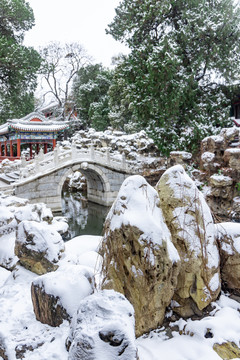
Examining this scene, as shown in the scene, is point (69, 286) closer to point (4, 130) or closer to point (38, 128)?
point (38, 128)

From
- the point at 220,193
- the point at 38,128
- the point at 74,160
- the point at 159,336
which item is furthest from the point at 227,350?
the point at 38,128

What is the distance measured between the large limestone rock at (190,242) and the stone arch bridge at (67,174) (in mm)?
11216

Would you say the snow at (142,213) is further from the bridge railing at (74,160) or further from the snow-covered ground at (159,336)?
the bridge railing at (74,160)

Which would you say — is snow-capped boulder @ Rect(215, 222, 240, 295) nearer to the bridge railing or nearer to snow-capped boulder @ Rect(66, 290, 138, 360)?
snow-capped boulder @ Rect(66, 290, 138, 360)

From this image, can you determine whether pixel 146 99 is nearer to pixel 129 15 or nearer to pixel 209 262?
pixel 129 15

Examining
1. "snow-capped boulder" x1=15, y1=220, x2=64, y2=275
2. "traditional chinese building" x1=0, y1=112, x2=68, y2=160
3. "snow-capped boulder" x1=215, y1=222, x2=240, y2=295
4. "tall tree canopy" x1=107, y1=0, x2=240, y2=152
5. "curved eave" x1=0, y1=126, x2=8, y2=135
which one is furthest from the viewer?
"curved eave" x1=0, y1=126, x2=8, y2=135

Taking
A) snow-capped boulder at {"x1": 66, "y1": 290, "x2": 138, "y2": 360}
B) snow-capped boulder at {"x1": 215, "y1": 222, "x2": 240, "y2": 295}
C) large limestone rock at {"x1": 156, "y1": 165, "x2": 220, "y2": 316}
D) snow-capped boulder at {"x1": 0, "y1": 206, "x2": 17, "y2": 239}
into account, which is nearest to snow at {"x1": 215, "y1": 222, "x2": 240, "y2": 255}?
snow-capped boulder at {"x1": 215, "y1": 222, "x2": 240, "y2": 295}

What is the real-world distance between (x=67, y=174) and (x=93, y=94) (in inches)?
620

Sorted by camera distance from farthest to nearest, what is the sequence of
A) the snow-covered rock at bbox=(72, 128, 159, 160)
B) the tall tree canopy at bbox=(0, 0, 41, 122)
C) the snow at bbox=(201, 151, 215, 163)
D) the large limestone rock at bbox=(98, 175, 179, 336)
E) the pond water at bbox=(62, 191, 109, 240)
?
the snow-covered rock at bbox=(72, 128, 159, 160) → the pond water at bbox=(62, 191, 109, 240) → the snow at bbox=(201, 151, 215, 163) → the tall tree canopy at bbox=(0, 0, 41, 122) → the large limestone rock at bbox=(98, 175, 179, 336)

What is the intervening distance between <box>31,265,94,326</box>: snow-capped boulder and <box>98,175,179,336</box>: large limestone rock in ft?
1.40

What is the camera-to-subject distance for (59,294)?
294cm

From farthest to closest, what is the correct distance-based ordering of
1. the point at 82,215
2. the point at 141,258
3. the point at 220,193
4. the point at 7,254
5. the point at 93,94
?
the point at 93,94, the point at 82,215, the point at 220,193, the point at 7,254, the point at 141,258

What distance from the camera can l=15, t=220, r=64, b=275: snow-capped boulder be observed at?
4.75 meters

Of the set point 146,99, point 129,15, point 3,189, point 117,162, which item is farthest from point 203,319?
point 129,15
